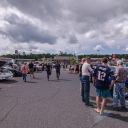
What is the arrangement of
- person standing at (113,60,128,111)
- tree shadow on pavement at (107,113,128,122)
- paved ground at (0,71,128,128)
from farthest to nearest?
1. person standing at (113,60,128,111)
2. tree shadow on pavement at (107,113,128,122)
3. paved ground at (0,71,128,128)

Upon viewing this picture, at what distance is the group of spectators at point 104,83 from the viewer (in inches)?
385

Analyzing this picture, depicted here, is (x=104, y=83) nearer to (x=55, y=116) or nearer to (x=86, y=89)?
(x=55, y=116)

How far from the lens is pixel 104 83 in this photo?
980 centimetres

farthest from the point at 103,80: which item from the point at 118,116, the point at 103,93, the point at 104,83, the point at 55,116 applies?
the point at 55,116

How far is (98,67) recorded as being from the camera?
9805mm

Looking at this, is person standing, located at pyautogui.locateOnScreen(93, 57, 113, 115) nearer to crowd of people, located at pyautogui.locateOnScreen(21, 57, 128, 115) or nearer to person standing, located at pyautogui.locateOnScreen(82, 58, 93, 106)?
crowd of people, located at pyautogui.locateOnScreen(21, 57, 128, 115)

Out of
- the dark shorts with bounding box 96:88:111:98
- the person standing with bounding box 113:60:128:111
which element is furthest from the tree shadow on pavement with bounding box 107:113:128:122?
the person standing with bounding box 113:60:128:111

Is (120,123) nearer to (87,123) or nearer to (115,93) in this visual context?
(87,123)

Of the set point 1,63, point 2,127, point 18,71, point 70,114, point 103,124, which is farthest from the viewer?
point 18,71

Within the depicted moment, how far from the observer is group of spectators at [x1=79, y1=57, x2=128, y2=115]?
9.79 metres

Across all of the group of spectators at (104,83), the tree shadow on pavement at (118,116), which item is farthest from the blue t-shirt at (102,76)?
the tree shadow on pavement at (118,116)

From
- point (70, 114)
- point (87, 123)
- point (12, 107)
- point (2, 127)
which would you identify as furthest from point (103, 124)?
point (12, 107)

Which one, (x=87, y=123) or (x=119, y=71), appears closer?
(x=87, y=123)

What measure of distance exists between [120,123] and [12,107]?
409 centimetres
